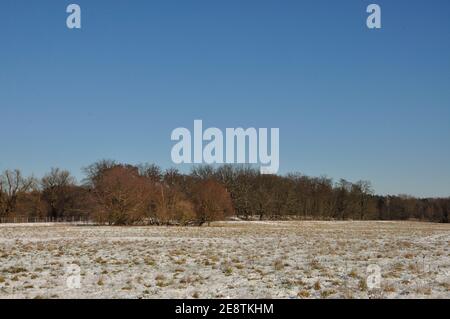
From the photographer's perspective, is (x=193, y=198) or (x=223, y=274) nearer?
(x=223, y=274)

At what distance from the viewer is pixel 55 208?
91.6 metres

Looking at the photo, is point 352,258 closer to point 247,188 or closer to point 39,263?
point 39,263

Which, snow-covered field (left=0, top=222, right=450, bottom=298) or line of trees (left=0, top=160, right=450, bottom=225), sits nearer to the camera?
snow-covered field (left=0, top=222, right=450, bottom=298)

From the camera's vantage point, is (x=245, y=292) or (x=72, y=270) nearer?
(x=245, y=292)

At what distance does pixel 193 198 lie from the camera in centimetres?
5962

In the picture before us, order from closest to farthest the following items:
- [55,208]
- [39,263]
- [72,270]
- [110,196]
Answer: [72,270]
[39,263]
[110,196]
[55,208]

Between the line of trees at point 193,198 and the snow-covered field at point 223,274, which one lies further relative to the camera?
the line of trees at point 193,198

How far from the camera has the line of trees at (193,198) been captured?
2282 inches

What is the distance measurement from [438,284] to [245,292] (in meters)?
5.25

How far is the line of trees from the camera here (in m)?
58.0
